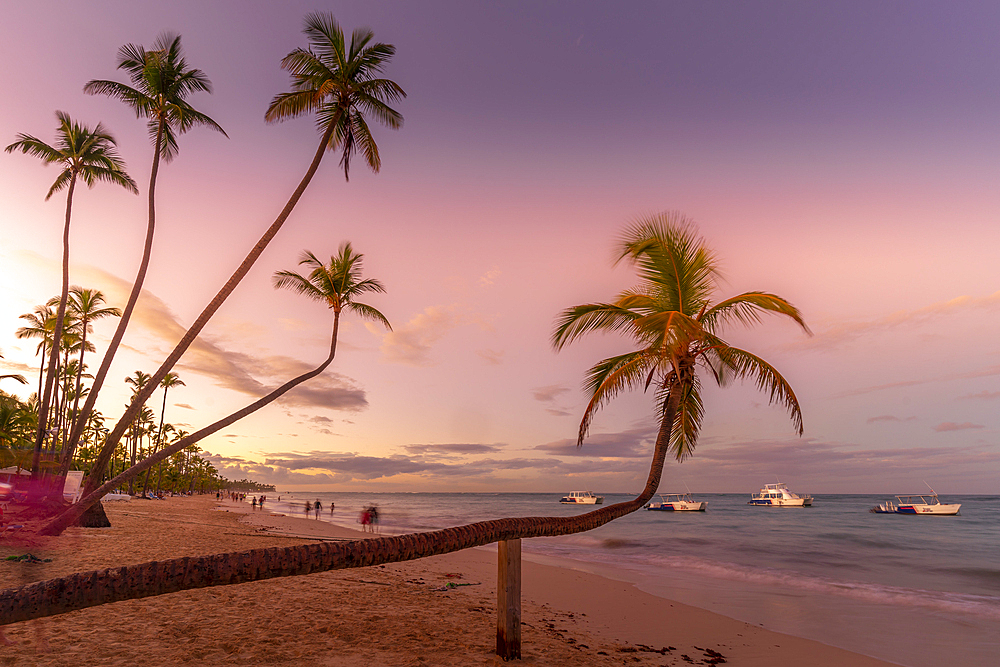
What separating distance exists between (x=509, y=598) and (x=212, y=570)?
352cm

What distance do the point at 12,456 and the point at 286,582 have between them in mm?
27471

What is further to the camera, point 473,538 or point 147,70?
point 147,70

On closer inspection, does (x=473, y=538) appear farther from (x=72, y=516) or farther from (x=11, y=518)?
(x=11, y=518)

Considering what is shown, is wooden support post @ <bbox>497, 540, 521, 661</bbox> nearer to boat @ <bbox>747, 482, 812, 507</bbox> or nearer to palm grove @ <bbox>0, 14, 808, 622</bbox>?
palm grove @ <bbox>0, 14, 808, 622</bbox>

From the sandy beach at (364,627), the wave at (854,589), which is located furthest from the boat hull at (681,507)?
the sandy beach at (364,627)

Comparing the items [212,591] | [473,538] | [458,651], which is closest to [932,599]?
[458,651]

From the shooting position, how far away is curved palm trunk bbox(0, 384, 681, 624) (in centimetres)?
277

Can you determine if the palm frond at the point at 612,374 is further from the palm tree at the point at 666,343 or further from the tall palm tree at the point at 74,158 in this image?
the tall palm tree at the point at 74,158

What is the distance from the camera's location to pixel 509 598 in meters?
5.68

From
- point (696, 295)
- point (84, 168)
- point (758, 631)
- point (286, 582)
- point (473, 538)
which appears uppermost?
point (84, 168)

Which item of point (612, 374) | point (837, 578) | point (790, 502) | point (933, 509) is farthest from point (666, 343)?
point (790, 502)

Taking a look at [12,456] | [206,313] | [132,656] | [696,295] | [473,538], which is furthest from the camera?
[12,456]

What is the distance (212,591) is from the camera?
26.9ft

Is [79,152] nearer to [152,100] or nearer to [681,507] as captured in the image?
[152,100]
